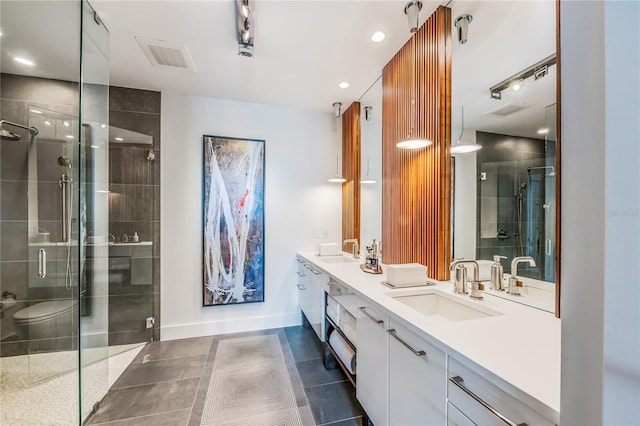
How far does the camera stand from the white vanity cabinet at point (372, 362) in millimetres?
1374

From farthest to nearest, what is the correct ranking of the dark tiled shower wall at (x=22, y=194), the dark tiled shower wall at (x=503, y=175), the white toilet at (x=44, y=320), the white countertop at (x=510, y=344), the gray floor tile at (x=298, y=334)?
the gray floor tile at (x=298, y=334)
the dark tiled shower wall at (x=22, y=194)
the white toilet at (x=44, y=320)
the dark tiled shower wall at (x=503, y=175)
the white countertop at (x=510, y=344)

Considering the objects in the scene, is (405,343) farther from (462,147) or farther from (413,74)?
(413,74)

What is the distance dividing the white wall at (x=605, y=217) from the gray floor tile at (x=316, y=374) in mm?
2044

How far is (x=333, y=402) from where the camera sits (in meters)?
1.89

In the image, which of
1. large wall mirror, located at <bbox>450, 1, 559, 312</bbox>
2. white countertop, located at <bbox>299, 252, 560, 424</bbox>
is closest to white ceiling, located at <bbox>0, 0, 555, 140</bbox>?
large wall mirror, located at <bbox>450, 1, 559, 312</bbox>

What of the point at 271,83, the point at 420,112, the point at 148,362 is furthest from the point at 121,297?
the point at 420,112

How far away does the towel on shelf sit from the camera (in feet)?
5.95

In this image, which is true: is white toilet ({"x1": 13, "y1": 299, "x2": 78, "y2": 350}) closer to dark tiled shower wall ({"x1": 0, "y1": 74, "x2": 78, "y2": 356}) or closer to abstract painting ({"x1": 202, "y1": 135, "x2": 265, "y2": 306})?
dark tiled shower wall ({"x1": 0, "y1": 74, "x2": 78, "y2": 356})

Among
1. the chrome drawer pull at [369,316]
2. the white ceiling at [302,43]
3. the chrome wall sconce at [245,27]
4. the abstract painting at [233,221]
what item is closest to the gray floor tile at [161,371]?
the abstract painting at [233,221]

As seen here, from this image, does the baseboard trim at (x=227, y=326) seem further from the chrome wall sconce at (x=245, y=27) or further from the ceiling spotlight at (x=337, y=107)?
the chrome wall sconce at (x=245, y=27)

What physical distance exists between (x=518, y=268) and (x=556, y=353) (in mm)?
624

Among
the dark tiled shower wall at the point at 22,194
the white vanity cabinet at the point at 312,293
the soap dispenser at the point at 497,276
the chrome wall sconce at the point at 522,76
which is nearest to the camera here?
the chrome wall sconce at the point at 522,76

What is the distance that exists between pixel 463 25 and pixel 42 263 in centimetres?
380

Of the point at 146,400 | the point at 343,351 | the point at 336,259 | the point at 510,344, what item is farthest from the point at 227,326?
the point at 510,344
